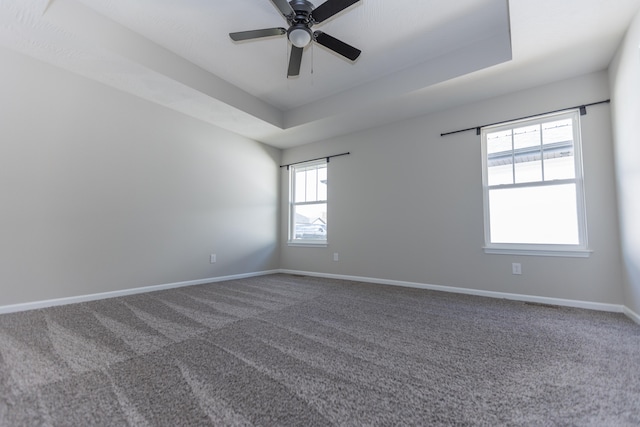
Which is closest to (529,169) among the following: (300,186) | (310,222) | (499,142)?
(499,142)

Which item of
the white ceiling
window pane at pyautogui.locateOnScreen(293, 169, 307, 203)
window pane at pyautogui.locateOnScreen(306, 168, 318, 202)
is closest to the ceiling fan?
the white ceiling

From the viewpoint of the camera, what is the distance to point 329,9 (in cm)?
194

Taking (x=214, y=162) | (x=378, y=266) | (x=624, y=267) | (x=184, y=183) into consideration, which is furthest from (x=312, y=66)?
(x=624, y=267)

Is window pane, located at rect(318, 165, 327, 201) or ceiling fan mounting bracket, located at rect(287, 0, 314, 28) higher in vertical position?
ceiling fan mounting bracket, located at rect(287, 0, 314, 28)

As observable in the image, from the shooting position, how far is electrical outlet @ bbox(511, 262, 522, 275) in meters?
2.95

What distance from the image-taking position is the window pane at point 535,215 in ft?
9.13

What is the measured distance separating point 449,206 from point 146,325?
3.44 meters

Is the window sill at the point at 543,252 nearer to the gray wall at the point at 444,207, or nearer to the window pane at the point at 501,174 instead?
the gray wall at the point at 444,207

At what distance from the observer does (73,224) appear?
2734 mm

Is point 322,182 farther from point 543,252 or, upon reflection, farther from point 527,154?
point 543,252

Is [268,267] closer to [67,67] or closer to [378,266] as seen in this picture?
[378,266]

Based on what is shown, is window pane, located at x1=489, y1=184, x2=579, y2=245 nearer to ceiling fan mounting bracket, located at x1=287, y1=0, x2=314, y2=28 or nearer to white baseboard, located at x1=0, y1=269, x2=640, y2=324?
white baseboard, located at x1=0, y1=269, x2=640, y2=324

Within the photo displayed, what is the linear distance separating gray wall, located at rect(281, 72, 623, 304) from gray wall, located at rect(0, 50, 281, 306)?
1.59 meters

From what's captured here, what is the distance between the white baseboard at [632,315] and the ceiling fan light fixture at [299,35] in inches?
137
